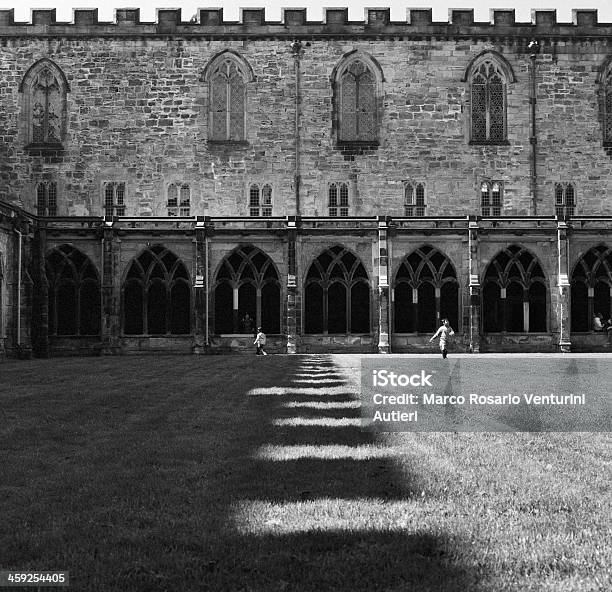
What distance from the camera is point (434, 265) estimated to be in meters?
39.6

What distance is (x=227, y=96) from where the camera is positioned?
45.9m

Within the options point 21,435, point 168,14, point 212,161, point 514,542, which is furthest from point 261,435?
point 168,14

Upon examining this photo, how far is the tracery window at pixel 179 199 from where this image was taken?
148ft

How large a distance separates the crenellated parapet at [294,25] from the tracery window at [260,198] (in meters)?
7.54

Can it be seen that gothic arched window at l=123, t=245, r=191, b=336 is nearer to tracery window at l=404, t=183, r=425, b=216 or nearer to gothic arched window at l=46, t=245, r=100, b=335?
gothic arched window at l=46, t=245, r=100, b=335

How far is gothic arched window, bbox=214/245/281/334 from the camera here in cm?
3906

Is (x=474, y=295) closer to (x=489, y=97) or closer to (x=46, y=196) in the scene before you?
(x=489, y=97)

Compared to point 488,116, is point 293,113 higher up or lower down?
higher up

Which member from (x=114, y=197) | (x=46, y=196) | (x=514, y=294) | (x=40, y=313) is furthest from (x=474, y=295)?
(x=46, y=196)

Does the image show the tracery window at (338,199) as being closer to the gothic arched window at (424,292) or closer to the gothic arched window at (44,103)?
the gothic arched window at (424,292)

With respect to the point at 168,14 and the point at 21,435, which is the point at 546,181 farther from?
the point at 21,435

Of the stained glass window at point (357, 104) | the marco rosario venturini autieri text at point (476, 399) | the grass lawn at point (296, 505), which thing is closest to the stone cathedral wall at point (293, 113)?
the stained glass window at point (357, 104)

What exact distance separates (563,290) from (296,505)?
33.1 metres

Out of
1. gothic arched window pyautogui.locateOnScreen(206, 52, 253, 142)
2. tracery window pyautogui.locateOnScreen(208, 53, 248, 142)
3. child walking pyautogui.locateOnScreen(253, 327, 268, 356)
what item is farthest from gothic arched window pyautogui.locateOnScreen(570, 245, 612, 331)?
tracery window pyautogui.locateOnScreen(208, 53, 248, 142)
